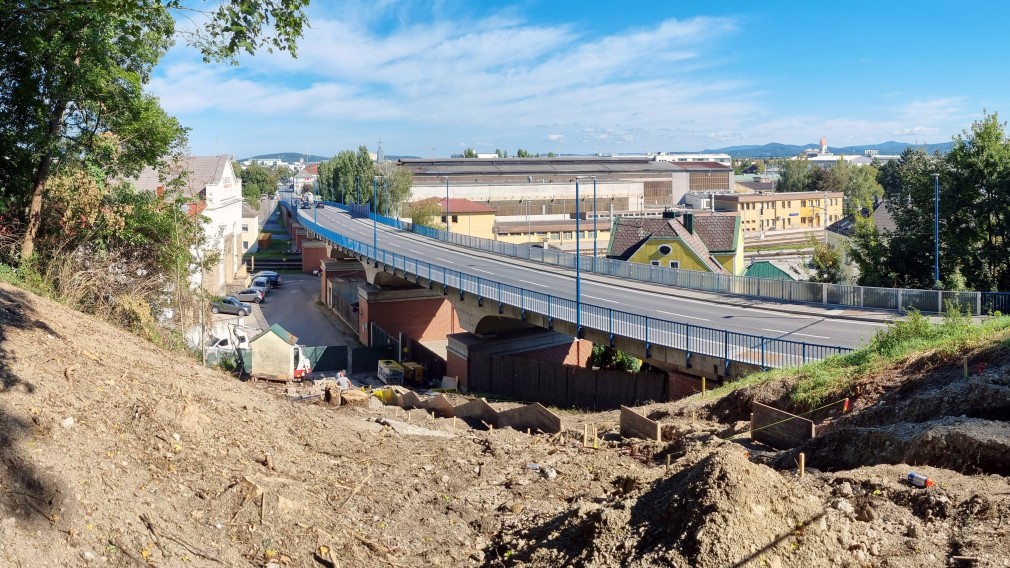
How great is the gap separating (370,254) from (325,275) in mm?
13338

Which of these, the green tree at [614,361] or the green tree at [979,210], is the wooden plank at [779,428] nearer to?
the green tree at [614,361]

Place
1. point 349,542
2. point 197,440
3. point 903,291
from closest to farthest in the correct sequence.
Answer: point 349,542, point 197,440, point 903,291

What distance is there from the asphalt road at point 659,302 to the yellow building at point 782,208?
5355 centimetres

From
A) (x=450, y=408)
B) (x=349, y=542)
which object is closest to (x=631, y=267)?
(x=450, y=408)

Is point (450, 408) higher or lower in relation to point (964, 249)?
lower

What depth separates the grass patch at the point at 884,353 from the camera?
15492 millimetres

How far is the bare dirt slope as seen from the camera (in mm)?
8047

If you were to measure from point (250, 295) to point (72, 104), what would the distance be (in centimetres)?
3524

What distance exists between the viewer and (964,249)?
1305 inches

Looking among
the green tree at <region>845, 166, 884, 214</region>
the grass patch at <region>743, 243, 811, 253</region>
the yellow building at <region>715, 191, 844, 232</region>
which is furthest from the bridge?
the green tree at <region>845, 166, 884, 214</region>

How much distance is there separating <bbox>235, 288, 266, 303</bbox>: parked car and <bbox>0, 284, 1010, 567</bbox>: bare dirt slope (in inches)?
1605

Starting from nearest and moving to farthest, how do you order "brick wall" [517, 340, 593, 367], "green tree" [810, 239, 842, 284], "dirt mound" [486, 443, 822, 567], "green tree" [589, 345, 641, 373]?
"dirt mound" [486, 443, 822, 567]
"green tree" [589, 345, 641, 373]
"brick wall" [517, 340, 593, 367]
"green tree" [810, 239, 842, 284]

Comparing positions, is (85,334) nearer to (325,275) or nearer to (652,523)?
(652,523)

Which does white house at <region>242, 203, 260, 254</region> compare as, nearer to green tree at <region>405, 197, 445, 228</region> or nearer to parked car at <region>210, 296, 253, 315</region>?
green tree at <region>405, 197, 445, 228</region>
